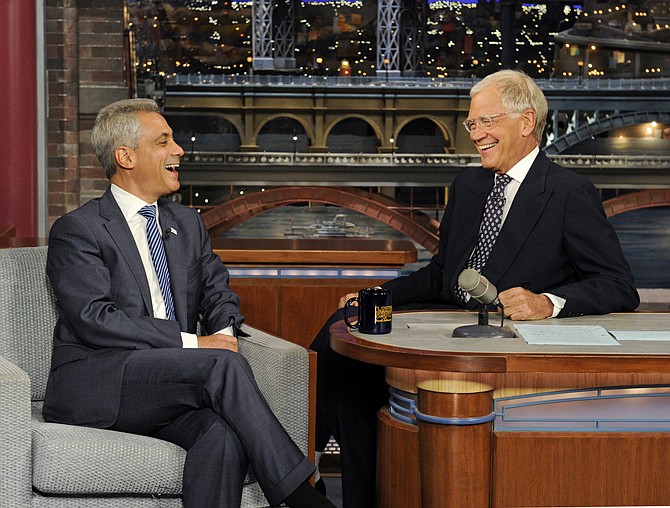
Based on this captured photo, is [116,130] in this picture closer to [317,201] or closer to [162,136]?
[162,136]

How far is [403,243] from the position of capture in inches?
173

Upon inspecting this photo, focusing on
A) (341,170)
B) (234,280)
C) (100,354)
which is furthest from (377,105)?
(100,354)

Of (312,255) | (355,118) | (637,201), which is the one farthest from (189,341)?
(637,201)

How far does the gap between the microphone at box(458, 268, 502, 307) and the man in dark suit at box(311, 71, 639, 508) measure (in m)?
0.25

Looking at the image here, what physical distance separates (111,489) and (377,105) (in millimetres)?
4552

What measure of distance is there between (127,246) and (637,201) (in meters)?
4.78

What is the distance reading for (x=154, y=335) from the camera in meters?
2.48

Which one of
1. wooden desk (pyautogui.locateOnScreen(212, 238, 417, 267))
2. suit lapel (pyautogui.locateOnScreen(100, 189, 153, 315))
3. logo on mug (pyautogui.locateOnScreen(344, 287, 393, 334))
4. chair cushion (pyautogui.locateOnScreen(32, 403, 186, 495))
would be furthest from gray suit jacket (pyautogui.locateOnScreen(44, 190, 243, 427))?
wooden desk (pyautogui.locateOnScreen(212, 238, 417, 267))

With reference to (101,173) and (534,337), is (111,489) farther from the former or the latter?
(101,173)

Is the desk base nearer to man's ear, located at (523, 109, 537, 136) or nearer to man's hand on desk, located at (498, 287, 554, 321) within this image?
man's hand on desk, located at (498, 287, 554, 321)

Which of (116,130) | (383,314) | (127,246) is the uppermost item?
(116,130)

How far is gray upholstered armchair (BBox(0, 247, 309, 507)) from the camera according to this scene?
2219 mm

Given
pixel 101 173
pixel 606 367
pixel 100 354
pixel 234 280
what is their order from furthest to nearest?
pixel 101 173 < pixel 234 280 < pixel 100 354 < pixel 606 367

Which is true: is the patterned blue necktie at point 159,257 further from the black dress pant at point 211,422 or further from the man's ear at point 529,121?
the man's ear at point 529,121
